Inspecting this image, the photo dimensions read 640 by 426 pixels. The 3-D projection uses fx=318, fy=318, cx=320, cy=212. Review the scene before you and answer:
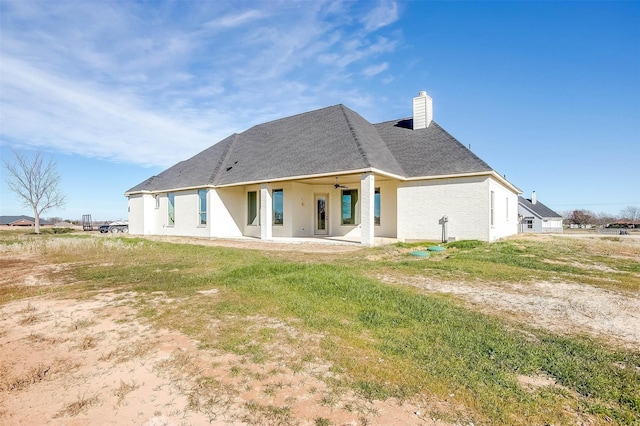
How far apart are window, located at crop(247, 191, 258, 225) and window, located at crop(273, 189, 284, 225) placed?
1.67 metres

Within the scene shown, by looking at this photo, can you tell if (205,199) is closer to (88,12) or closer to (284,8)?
(88,12)

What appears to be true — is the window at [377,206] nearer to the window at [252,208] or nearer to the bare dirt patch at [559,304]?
the window at [252,208]

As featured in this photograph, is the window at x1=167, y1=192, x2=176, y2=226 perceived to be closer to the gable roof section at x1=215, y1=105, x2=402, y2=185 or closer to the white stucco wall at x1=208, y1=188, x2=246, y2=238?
the white stucco wall at x1=208, y1=188, x2=246, y2=238

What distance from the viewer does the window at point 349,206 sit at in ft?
59.8

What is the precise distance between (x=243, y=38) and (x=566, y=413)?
1577 centimetres

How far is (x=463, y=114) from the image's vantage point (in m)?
20.8

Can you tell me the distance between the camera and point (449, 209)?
593 inches

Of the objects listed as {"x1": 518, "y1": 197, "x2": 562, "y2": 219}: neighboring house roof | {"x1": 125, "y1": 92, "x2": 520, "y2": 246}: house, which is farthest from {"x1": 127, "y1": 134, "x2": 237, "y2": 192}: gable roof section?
{"x1": 518, "y1": 197, "x2": 562, "y2": 219}: neighboring house roof

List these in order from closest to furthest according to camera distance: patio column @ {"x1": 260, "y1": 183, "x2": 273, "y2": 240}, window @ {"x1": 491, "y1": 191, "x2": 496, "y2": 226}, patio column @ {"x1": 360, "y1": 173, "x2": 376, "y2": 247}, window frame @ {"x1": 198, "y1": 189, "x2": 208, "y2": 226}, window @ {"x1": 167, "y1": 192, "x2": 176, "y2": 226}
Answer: patio column @ {"x1": 360, "y1": 173, "x2": 376, "y2": 247}, window @ {"x1": 491, "y1": 191, "x2": 496, "y2": 226}, patio column @ {"x1": 260, "y1": 183, "x2": 273, "y2": 240}, window frame @ {"x1": 198, "y1": 189, "x2": 208, "y2": 226}, window @ {"x1": 167, "y1": 192, "x2": 176, "y2": 226}

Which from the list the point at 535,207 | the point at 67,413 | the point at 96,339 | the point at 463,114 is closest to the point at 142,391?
the point at 67,413

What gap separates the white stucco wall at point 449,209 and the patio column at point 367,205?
10.8 feet

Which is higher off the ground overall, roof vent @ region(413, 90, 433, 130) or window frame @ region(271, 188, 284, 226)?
roof vent @ region(413, 90, 433, 130)

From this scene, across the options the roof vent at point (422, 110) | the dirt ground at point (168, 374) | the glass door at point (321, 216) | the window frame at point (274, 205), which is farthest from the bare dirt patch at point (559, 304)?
the roof vent at point (422, 110)

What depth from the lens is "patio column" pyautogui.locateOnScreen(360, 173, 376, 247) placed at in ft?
44.4
